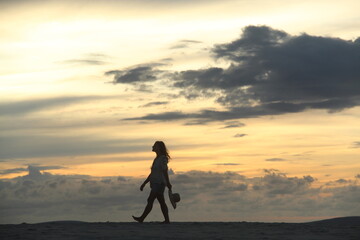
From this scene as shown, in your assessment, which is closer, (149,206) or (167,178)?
(149,206)

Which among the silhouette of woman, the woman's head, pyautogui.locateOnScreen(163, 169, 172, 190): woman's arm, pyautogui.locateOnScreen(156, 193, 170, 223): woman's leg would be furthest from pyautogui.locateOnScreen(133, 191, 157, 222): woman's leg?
the woman's head

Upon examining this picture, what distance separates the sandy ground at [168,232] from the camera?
15211 mm

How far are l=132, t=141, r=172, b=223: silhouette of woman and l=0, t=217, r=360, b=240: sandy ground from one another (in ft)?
4.46

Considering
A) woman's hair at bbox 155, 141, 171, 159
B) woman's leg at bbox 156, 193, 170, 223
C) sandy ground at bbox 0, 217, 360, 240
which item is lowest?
sandy ground at bbox 0, 217, 360, 240

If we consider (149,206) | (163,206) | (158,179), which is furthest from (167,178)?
(149,206)

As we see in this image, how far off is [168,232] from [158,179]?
3.83m

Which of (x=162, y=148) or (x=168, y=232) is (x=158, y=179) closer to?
(x=162, y=148)

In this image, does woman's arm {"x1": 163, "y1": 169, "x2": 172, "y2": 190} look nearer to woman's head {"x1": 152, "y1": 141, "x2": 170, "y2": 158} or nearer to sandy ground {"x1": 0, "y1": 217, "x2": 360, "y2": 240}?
woman's head {"x1": 152, "y1": 141, "x2": 170, "y2": 158}

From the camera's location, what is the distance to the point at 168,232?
643 inches

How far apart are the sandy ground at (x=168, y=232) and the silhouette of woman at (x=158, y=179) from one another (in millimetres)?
1359

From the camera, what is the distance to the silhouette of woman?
1994cm

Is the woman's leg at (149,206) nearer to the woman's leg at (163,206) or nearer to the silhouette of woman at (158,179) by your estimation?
the silhouette of woman at (158,179)

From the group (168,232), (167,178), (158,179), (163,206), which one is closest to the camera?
(168,232)

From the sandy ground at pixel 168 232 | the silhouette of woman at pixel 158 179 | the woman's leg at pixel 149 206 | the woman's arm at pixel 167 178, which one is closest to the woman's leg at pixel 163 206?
the silhouette of woman at pixel 158 179
